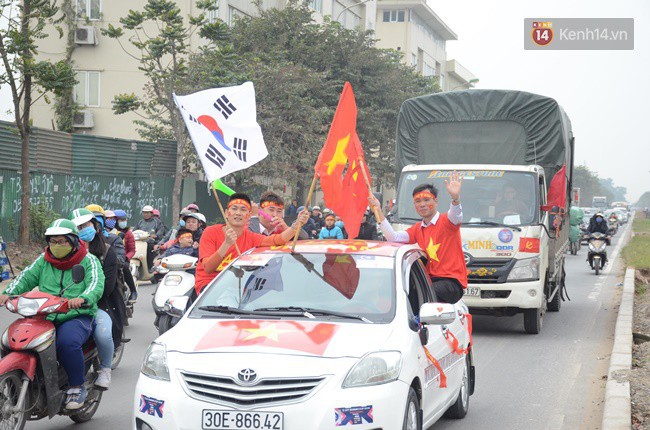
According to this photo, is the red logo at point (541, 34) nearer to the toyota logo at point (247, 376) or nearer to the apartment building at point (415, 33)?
the toyota logo at point (247, 376)

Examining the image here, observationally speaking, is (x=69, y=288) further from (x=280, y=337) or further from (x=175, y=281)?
(x=175, y=281)

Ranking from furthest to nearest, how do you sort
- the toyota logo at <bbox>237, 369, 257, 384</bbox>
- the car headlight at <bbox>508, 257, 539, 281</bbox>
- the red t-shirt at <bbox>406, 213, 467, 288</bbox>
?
the car headlight at <bbox>508, 257, 539, 281</bbox>
the red t-shirt at <bbox>406, 213, 467, 288</bbox>
the toyota logo at <bbox>237, 369, 257, 384</bbox>

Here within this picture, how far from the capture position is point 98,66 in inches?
1602

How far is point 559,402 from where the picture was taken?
8969 mm

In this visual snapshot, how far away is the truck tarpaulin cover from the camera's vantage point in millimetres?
15336

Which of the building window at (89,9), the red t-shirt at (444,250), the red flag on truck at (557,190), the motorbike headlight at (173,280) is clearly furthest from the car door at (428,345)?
the building window at (89,9)

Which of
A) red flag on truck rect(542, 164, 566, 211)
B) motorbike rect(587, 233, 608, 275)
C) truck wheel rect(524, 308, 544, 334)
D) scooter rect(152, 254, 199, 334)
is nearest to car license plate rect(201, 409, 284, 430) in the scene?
scooter rect(152, 254, 199, 334)

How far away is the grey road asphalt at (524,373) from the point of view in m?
8.08

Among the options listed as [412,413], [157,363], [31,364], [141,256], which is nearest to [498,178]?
[141,256]

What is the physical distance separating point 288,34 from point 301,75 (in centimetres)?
496

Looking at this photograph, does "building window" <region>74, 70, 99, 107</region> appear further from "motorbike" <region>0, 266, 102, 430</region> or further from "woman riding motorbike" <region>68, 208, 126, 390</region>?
"motorbike" <region>0, 266, 102, 430</region>

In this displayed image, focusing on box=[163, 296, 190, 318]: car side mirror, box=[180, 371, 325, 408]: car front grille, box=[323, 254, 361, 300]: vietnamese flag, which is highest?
box=[323, 254, 361, 300]: vietnamese flag

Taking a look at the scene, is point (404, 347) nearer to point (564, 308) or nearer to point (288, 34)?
point (564, 308)

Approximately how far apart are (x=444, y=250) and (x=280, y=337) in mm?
3113
